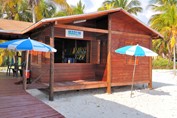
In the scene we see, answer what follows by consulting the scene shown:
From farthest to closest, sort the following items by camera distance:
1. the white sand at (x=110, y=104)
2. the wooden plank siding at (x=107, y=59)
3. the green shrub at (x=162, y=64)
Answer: the green shrub at (x=162, y=64) < the wooden plank siding at (x=107, y=59) < the white sand at (x=110, y=104)

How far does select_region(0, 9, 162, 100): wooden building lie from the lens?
8.77m

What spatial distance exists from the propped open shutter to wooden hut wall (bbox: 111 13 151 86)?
834mm

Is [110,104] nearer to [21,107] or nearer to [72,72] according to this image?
[72,72]

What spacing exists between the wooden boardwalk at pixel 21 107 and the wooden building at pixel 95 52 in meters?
2.12

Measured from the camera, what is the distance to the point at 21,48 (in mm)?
6445

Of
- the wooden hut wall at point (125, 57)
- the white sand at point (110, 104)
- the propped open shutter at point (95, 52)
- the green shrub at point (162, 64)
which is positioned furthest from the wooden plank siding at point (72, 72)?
the green shrub at point (162, 64)

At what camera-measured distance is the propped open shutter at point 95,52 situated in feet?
32.5

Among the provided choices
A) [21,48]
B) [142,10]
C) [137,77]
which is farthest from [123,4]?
[21,48]

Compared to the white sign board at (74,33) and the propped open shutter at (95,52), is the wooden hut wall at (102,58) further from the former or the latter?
the white sign board at (74,33)

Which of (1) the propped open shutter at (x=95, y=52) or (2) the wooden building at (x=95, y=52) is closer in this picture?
(2) the wooden building at (x=95, y=52)

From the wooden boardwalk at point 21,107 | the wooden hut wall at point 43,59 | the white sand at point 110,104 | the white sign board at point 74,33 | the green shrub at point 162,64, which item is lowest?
the white sand at point 110,104

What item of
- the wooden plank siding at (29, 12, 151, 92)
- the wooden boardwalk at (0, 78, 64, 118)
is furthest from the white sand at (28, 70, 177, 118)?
the wooden boardwalk at (0, 78, 64, 118)

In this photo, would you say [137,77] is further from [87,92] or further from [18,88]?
[18,88]

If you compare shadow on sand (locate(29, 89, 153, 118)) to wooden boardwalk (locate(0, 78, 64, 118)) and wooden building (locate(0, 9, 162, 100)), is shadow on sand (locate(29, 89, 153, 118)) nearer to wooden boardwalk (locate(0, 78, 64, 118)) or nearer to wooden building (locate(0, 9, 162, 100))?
wooden building (locate(0, 9, 162, 100))
